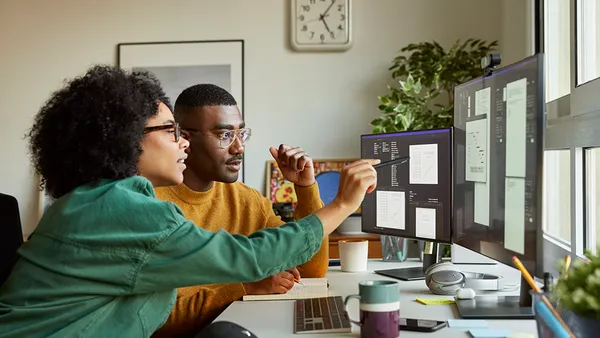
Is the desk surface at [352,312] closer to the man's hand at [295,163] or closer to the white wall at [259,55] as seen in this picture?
the man's hand at [295,163]

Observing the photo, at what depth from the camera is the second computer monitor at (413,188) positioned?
5.61 ft

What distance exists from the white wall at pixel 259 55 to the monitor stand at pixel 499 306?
97.7 inches

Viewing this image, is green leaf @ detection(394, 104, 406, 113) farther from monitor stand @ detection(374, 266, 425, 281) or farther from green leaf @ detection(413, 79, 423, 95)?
monitor stand @ detection(374, 266, 425, 281)

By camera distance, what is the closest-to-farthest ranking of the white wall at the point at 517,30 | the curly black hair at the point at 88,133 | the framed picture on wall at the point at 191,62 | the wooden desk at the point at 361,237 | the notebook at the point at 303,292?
the curly black hair at the point at 88,133 < the notebook at the point at 303,292 < the white wall at the point at 517,30 < the wooden desk at the point at 361,237 < the framed picture on wall at the point at 191,62

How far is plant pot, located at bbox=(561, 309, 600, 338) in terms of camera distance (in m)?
0.78

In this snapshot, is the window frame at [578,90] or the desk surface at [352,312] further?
the window frame at [578,90]

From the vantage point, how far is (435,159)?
68.2 inches

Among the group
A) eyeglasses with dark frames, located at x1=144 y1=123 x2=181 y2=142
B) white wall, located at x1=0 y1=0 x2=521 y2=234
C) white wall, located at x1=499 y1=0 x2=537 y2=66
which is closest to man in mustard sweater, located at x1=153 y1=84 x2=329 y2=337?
eyeglasses with dark frames, located at x1=144 y1=123 x2=181 y2=142

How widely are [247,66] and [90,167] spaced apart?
271cm

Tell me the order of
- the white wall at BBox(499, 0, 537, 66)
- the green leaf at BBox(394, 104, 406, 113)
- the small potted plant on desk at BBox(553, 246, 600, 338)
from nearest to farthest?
1. the small potted plant on desk at BBox(553, 246, 600, 338)
2. the white wall at BBox(499, 0, 537, 66)
3. the green leaf at BBox(394, 104, 406, 113)

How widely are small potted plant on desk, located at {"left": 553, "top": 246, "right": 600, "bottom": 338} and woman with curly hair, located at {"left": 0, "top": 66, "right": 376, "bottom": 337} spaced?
1.75 feet

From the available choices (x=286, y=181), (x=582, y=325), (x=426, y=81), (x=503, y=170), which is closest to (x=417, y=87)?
(x=426, y=81)

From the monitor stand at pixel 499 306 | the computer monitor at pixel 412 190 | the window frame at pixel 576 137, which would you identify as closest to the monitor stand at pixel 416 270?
the computer monitor at pixel 412 190

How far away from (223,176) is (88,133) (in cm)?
75
